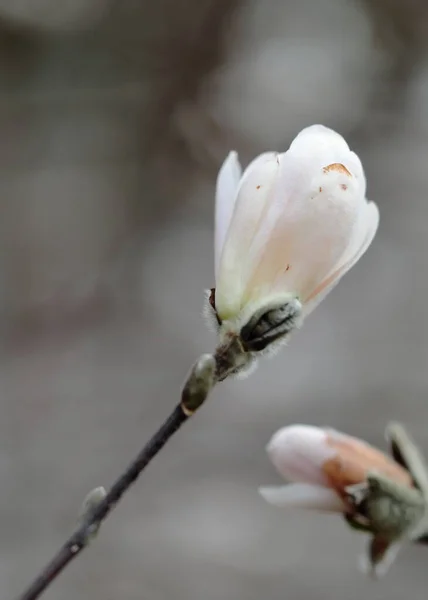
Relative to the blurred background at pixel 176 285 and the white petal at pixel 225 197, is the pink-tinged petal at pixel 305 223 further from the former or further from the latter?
the blurred background at pixel 176 285

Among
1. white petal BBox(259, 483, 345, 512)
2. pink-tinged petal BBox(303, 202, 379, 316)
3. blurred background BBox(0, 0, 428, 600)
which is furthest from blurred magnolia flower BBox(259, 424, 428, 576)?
blurred background BBox(0, 0, 428, 600)

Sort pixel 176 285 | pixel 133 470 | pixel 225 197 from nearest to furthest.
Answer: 1. pixel 133 470
2. pixel 225 197
3. pixel 176 285

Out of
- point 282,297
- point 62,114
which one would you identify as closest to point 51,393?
point 62,114

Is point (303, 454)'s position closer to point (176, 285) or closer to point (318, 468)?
point (318, 468)

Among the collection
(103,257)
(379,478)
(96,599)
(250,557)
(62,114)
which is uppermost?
(62,114)

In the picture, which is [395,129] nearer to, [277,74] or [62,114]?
[277,74]

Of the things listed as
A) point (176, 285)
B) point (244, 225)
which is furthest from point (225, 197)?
point (176, 285)

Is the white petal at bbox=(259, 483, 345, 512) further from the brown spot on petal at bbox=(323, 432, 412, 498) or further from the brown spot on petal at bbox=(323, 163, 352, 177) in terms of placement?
the brown spot on petal at bbox=(323, 163, 352, 177)

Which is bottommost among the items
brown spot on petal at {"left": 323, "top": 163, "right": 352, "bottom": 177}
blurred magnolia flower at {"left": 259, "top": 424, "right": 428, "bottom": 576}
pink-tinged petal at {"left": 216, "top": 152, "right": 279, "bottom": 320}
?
blurred magnolia flower at {"left": 259, "top": 424, "right": 428, "bottom": 576}
